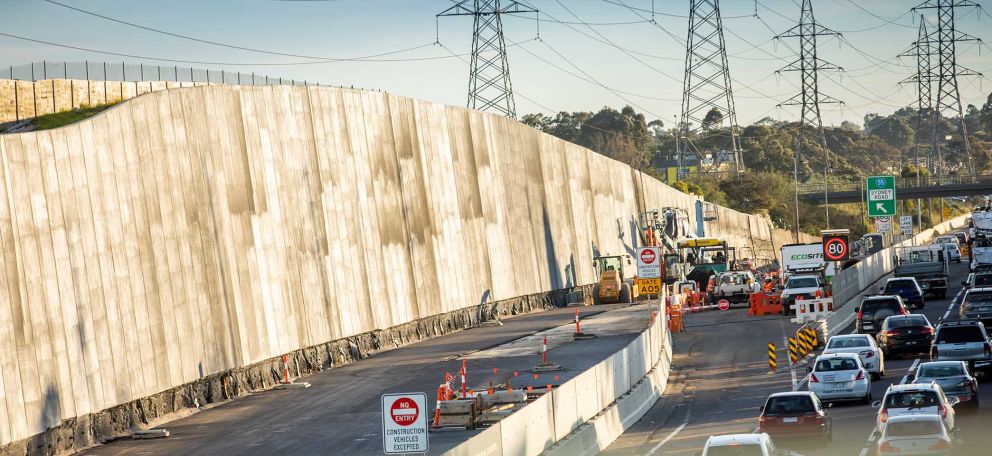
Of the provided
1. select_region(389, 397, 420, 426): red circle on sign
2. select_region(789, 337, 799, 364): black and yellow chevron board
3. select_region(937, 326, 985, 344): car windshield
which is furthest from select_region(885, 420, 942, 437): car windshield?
select_region(789, 337, 799, 364): black and yellow chevron board

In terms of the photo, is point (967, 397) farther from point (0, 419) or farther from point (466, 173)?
point (466, 173)

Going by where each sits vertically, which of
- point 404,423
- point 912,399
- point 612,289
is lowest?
point 912,399

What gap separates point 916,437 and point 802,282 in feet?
120

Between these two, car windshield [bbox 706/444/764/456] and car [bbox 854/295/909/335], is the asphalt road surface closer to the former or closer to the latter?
car [bbox 854/295/909/335]

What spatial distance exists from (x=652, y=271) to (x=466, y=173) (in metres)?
16.3

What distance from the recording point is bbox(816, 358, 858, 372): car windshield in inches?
1276

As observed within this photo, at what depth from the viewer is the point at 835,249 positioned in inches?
2414

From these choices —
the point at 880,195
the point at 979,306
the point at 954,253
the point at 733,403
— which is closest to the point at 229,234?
the point at 733,403

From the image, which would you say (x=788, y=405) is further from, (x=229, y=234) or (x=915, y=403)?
(x=229, y=234)

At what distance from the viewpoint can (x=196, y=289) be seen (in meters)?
35.4

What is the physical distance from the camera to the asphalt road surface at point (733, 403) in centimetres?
2647

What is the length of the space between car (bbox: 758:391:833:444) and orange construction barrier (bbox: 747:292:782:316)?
3377cm

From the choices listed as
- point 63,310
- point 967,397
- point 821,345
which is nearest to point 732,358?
point 821,345

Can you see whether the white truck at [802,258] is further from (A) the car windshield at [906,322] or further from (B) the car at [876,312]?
(A) the car windshield at [906,322]
